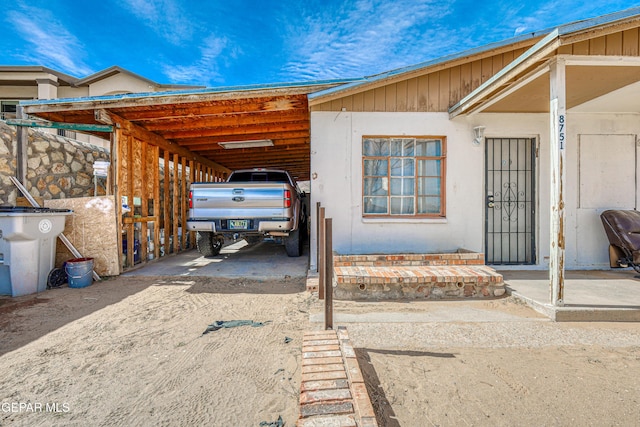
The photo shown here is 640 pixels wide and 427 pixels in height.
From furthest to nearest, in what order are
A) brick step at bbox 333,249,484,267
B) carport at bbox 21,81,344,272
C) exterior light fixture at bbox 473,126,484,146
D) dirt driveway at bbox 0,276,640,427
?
exterior light fixture at bbox 473,126,484,146 < carport at bbox 21,81,344,272 < brick step at bbox 333,249,484,267 < dirt driveway at bbox 0,276,640,427

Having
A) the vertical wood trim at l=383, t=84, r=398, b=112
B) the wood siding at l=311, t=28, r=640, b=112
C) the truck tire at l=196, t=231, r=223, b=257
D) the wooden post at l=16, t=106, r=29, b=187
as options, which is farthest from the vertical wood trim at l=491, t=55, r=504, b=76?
the wooden post at l=16, t=106, r=29, b=187

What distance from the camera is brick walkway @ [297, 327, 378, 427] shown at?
1763mm

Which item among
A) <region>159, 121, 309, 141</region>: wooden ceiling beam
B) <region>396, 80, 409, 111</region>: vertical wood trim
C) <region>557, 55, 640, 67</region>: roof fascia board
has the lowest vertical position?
<region>557, 55, 640, 67</region>: roof fascia board

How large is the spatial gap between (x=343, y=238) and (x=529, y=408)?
3.93 meters

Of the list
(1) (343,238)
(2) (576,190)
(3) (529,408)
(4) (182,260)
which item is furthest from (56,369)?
(2) (576,190)

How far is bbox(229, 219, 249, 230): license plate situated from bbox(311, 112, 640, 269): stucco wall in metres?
1.42

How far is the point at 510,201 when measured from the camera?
6105 millimetres

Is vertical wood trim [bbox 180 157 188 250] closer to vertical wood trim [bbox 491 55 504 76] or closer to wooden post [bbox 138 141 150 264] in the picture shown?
wooden post [bbox 138 141 150 264]

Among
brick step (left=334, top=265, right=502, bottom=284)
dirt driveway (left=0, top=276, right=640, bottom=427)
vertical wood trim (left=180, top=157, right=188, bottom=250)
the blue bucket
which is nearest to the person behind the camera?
dirt driveway (left=0, top=276, right=640, bottom=427)

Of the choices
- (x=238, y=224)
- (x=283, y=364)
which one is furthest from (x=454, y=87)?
(x=283, y=364)

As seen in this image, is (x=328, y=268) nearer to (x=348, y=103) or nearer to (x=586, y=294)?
(x=586, y=294)

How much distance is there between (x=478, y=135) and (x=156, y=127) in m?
6.66

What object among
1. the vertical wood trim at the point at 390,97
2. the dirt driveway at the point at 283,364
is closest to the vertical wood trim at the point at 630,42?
the vertical wood trim at the point at 390,97

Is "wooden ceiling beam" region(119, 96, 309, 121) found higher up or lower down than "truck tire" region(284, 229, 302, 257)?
higher up
